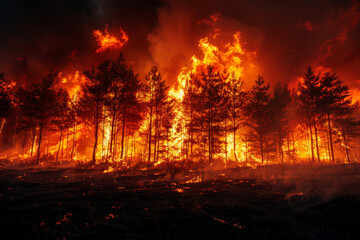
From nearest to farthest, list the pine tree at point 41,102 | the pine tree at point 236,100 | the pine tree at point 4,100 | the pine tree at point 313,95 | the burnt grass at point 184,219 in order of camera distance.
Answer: the burnt grass at point 184,219 < the pine tree at point 4,100 < the pine tree at point 41,102 < the pine tree at point 236,100 < the pine tree at point 313,95

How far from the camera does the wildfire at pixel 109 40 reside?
89.1 meters

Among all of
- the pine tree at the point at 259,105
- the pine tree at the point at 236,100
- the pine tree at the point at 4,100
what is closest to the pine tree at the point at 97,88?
the pine tree at the point at 4,100

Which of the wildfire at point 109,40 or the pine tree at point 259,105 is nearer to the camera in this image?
the pine tree at point 259,105

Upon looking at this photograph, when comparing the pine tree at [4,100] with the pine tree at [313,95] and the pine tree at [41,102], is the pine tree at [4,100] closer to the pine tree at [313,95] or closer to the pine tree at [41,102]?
the pine tree at [41,102]

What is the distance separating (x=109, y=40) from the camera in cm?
9094

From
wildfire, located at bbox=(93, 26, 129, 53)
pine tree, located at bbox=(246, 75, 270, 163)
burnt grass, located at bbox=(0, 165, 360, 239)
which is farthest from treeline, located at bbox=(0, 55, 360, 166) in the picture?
wildfire, located at bbox=(93, 26, 129, 53)

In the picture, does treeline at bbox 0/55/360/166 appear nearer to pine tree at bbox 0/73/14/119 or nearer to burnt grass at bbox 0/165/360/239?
pine tree at bbox 0/73/14/119

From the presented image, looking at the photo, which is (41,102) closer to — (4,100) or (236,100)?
(4,100)

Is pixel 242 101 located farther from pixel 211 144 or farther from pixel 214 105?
pixel 211 144

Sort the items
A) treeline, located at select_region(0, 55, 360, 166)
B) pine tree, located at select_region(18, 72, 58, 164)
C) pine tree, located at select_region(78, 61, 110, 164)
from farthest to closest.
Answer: pine tree, located at select_region(18, 72, 58, 164)
treeline, located at select_region(0, 55, 360, 166)
pine tree, located at select_region(78, 61, 110, 164)

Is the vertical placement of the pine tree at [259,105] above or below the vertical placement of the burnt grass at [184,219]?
above

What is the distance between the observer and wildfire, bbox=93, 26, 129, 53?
89.1 meters

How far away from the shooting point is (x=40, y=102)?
22.5 m

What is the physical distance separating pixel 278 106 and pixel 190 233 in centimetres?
2862
